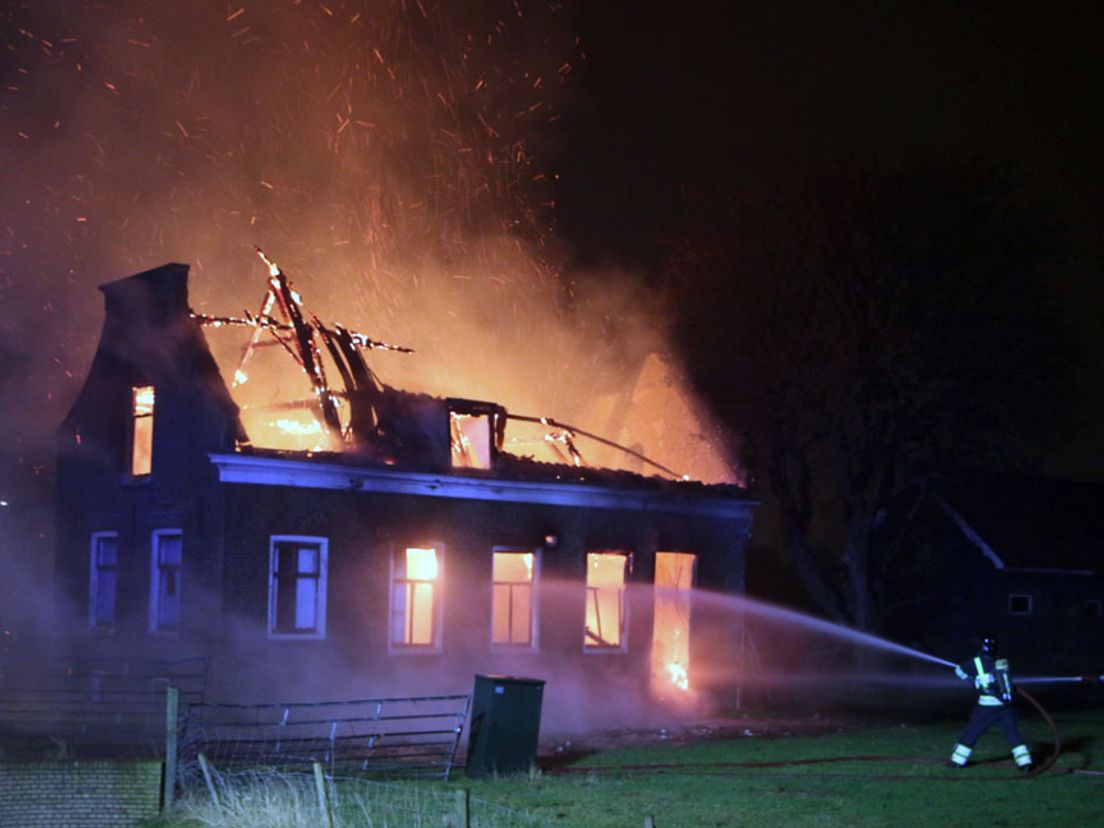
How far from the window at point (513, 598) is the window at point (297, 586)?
Answer: 3.44 m

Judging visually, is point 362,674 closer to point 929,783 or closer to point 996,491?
point 929,783

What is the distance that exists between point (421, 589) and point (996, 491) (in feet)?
88.0

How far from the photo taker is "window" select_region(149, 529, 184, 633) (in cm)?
2139

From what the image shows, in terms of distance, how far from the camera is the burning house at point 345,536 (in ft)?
67.6

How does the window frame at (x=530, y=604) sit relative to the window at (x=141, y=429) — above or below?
below

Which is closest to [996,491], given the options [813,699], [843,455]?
[843,455]

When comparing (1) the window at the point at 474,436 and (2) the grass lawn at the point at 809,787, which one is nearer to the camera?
(2) the grass lawn at the point at 809,787

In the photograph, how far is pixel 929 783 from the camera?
51.3 feet

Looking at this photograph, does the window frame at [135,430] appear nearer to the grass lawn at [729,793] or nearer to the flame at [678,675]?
the grass lawn at [729,793]

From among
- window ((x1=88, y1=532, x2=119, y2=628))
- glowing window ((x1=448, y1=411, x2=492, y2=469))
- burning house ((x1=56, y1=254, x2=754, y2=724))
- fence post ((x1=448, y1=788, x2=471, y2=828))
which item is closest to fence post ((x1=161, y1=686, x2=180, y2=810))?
fence post ((x1=448, y1=788, x2=471, y2=828))

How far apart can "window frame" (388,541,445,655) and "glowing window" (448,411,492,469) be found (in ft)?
5.66

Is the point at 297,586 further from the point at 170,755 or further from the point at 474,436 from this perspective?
the point at 170,755

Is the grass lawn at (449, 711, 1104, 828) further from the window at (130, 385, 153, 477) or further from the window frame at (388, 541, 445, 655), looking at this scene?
the window at (130, 385, 153, 477)

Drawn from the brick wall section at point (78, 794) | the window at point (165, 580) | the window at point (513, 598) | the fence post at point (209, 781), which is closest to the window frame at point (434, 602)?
the window at point (513, 598)
